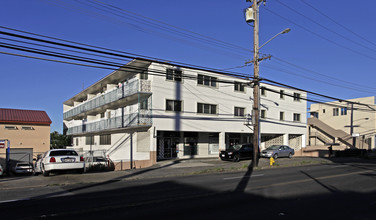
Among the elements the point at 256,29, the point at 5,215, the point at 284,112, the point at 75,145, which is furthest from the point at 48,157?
the point at 75,145

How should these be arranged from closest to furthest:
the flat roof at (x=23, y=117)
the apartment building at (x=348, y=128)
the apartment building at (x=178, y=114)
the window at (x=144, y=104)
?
the apartment building at (x=178, y=114)
the window at (x=144, y=104)
the flat roof at (x=23, y=117)
the apartment building at (x=348, y=128)

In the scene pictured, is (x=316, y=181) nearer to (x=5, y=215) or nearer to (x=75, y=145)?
(x=5, y=215)

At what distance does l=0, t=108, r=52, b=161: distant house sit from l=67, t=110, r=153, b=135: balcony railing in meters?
4.88

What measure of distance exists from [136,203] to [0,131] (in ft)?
97.6

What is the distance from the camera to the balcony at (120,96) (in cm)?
2484

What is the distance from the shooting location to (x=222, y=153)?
26.7 m

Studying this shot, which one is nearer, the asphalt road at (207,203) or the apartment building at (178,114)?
the asphalt road at (207,203)

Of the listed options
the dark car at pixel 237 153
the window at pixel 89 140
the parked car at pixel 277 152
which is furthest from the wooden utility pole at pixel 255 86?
the window at pixel 89 140

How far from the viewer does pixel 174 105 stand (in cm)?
2631

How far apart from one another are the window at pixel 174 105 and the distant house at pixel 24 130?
15996mm

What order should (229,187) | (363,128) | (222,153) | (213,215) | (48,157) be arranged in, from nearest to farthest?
1. (213,215)
2. (229,187)
3. (48,157)
4. (222,153)
5. (363,128)

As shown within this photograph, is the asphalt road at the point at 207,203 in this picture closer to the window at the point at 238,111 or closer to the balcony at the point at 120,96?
the balcony at the point at 120,96

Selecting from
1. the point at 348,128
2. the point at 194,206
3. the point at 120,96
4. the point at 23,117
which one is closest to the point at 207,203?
the point at 194,206

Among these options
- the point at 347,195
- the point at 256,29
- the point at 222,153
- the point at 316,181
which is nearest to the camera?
the point at 347,195
